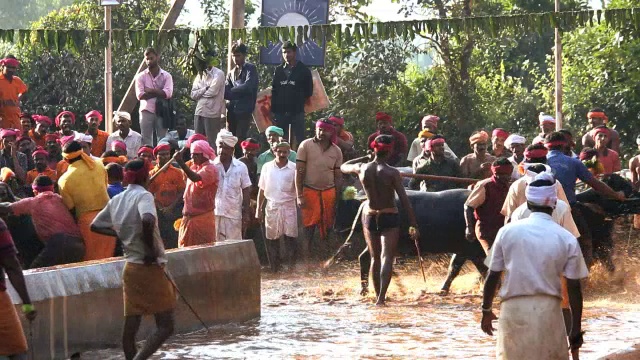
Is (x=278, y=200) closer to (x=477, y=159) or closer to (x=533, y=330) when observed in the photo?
(x=477, y=159)

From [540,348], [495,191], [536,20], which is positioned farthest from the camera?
[536,20]

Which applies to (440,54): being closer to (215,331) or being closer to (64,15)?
(64,15)

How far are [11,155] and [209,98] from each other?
3.57 metres

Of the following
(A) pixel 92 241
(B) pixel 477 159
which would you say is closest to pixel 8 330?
(A) pixel 92 241

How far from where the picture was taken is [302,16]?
65.1ft

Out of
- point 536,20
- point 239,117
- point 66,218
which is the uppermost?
point 536,20

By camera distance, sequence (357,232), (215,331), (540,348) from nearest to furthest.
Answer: (540,348) → (215,331) → (357,232)

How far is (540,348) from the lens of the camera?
26.9 feet

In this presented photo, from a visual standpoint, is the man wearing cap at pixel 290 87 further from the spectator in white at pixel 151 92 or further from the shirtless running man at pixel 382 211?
the shirtless running man at pixel 382 211

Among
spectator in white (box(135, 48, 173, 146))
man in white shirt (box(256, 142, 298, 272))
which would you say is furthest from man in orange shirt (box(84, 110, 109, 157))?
man in white shirt (box(256, 142, 298, 272))

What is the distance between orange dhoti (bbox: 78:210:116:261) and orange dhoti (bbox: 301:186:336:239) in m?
5.05

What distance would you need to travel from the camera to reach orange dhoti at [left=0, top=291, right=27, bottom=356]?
861 cm

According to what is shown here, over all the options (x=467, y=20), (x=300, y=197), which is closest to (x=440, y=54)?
(x=467, y=20)

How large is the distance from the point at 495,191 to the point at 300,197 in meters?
4.53
